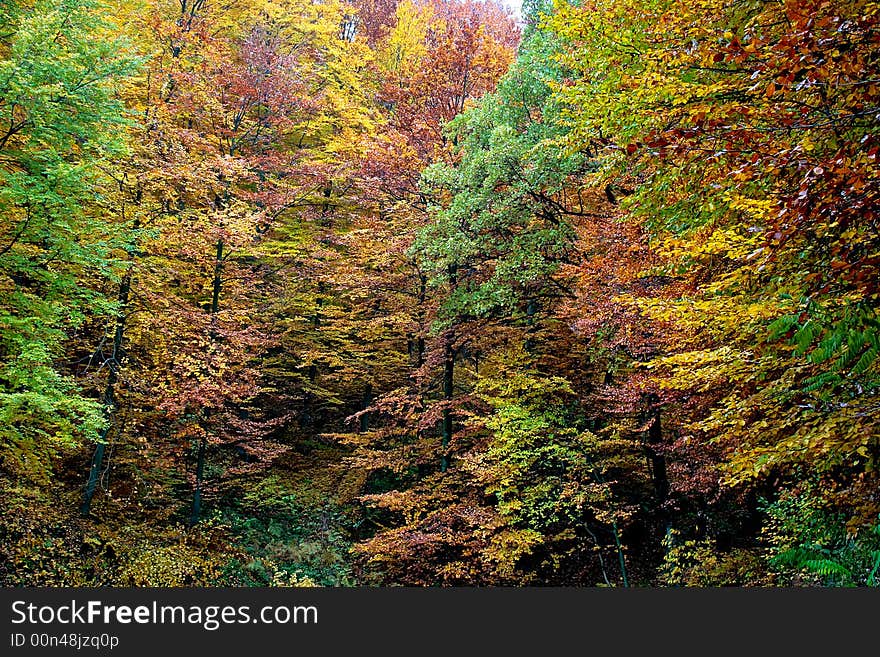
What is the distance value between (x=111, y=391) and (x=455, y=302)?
7516 mm

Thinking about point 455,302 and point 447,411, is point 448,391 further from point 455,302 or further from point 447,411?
point 455,302

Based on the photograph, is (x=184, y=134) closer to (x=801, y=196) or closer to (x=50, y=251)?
(x=50, y=251)

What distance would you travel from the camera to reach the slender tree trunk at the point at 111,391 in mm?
12211

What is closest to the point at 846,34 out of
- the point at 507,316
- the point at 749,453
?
the point at 749,453

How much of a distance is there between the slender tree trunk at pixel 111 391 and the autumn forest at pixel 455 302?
0.26 ft

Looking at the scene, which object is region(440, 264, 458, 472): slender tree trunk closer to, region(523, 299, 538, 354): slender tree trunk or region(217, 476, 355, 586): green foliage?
region(523, 299, 538, 354): slender tree trunk

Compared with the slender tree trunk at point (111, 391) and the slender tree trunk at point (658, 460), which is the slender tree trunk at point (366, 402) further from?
the slender tree trunk at point (658, 460)

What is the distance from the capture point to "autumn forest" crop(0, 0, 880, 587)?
6.07 m

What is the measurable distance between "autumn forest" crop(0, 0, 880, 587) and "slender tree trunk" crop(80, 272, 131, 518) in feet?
0.26

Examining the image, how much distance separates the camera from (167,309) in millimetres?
13508

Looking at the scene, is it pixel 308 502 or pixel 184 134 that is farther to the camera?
pixel 308 502

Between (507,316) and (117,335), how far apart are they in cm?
875

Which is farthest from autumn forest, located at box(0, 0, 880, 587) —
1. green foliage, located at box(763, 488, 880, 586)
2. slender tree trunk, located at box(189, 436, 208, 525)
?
slender tree trunk, located at box(189, 436, 208, 525)

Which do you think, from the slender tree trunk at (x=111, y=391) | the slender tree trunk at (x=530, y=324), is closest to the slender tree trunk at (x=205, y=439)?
the slender tree trunk at (x=111, y=391)
